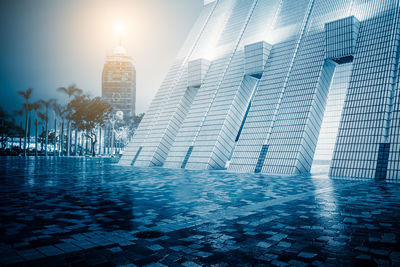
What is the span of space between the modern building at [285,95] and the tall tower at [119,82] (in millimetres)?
107401

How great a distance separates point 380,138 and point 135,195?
17269 mm

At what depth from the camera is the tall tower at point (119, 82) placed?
5610 inches

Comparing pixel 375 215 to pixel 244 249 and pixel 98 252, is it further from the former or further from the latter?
pixel 98 252

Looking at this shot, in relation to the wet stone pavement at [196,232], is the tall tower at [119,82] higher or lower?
higher

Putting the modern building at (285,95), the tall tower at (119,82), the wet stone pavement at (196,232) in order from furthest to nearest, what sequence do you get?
the tall tower at (119,82), the modern building at (285,95), the wet stone pavement at (196,232)

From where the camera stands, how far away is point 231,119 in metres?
29.5

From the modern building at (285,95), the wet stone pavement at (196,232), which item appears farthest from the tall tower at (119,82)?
the wet stone pavement at (196,232)

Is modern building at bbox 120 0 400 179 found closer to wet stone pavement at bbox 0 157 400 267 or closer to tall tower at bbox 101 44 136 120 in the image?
wet stone pavement at bbox 0 157 400 267

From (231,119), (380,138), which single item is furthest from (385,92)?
(231,119)

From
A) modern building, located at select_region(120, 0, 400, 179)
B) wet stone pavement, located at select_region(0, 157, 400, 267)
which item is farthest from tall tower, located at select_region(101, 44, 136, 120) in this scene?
wet stone pavement, located at select_region(0, 157, 400, 267)

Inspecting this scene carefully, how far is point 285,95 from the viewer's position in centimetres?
2578

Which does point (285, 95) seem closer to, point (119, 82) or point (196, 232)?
point (196, 232)

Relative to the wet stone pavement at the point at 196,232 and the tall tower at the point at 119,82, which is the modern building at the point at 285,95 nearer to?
the wet stone pavement at the point at 196,232

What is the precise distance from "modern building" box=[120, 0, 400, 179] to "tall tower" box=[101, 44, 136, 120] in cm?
10740
